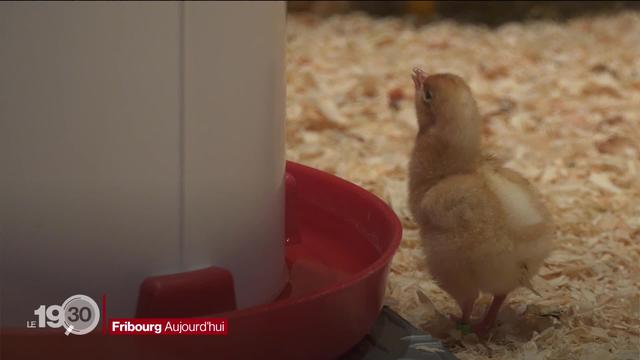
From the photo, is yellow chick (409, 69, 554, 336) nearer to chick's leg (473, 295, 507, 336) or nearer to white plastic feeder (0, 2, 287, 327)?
chick's leg (473, 295, 507, 336)

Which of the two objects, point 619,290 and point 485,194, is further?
point 619,290

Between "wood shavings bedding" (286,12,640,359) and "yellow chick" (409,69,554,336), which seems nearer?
"yellow chick" (409,69,554,336)

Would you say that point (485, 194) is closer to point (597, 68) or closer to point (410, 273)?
point (410, 273)

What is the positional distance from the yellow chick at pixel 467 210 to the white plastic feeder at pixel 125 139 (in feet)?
0.97

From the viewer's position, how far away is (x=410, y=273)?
1.67 m

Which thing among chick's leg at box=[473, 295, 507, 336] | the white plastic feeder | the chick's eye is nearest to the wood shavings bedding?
chick's leg at box=[473, 295, 507, 336]

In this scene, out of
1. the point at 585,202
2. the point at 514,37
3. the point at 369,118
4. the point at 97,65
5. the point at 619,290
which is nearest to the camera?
the point at 97,65

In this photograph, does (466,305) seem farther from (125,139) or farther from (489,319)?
(125,139)

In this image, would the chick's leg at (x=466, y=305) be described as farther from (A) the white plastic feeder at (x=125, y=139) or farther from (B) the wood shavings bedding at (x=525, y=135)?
(A) the white plastic feeder at (x=125, y=139)

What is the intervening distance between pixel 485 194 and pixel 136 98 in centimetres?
51

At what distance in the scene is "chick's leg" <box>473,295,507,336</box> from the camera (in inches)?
57.4

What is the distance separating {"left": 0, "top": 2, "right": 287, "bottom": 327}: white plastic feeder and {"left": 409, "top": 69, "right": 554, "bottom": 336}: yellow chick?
0.30 m

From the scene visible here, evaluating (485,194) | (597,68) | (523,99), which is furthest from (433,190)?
(597,68)

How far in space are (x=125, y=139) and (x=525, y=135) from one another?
1426 millimetres
